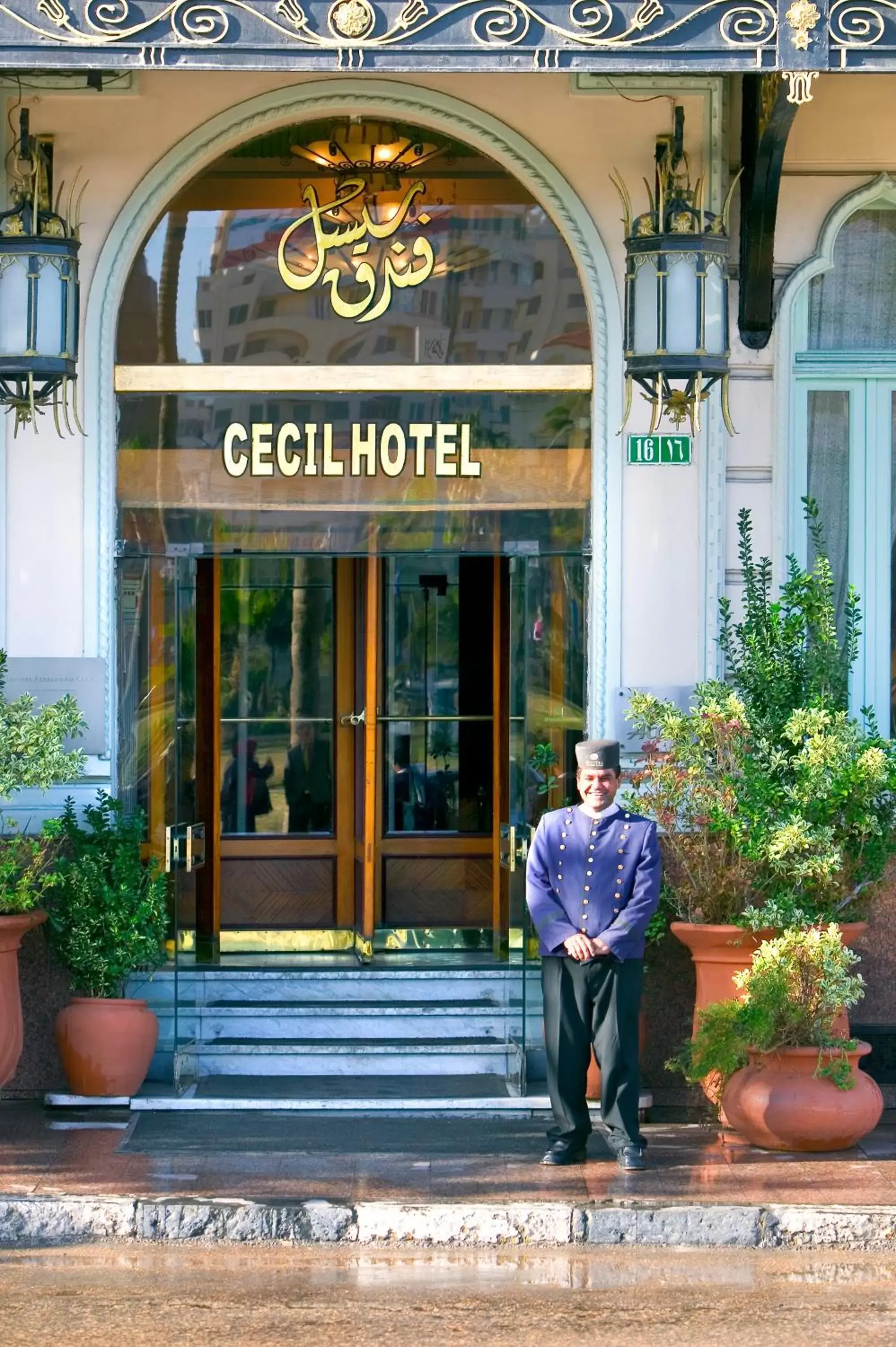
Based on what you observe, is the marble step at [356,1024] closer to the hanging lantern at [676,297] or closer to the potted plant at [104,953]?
the potted plant at [104,953]

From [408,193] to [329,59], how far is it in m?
1.63

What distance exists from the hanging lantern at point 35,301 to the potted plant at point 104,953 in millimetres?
2027

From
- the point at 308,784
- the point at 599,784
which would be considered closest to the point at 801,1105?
the point at 599,784

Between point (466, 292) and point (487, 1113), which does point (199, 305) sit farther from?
point (487, 1113)

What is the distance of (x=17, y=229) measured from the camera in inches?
347

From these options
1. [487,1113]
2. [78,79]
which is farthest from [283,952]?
[78,79]

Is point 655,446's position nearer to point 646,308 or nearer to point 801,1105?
point 646,308

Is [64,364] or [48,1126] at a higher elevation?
[64,364]

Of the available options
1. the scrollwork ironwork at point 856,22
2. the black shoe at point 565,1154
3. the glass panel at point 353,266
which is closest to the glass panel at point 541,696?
the glass panel at point 353,266

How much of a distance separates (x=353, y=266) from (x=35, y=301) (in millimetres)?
1628

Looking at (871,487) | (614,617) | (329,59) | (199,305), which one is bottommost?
(614,617)

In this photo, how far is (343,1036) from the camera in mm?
9773

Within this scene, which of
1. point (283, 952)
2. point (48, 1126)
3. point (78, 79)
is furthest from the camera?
point (283, 952)

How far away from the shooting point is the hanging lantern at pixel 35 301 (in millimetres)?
8773
